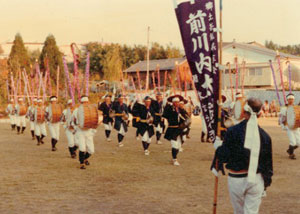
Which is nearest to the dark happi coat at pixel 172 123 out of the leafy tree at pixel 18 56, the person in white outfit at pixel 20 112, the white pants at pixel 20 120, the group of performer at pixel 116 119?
the group of performer at pixel 116 119

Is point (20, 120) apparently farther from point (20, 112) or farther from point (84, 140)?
point (84, 140)

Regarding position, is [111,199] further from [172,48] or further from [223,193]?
[172,48]

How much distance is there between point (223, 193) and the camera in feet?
22.4

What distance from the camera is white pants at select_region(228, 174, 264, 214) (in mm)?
3963

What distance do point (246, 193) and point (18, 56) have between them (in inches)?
1326

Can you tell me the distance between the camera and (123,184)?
7.49 metres

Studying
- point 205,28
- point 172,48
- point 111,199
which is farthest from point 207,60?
point 172,48

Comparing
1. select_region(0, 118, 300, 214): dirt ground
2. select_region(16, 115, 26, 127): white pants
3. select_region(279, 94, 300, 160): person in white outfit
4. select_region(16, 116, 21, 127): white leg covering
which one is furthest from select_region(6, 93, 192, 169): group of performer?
select_region(16, 116, 21, 127): white leg covering

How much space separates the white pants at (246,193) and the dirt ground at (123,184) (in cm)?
164

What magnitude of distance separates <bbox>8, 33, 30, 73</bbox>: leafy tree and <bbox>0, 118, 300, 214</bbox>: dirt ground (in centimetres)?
2318

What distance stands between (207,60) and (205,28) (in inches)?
14.3

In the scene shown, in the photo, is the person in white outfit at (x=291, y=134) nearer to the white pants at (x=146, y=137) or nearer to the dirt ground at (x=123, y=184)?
the dirt ground at (x=123, y=184)

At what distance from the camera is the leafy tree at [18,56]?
3372 centimetres

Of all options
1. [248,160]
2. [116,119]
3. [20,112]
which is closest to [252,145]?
[248,160]
